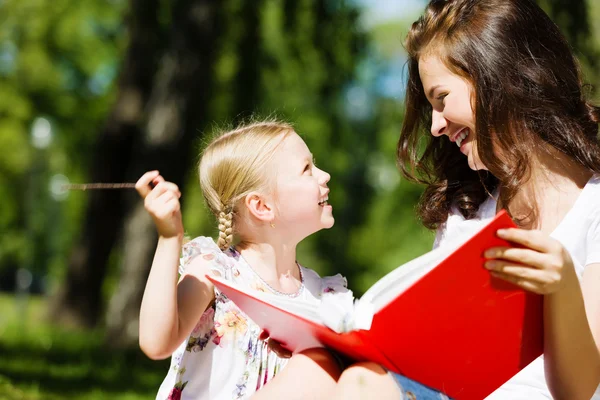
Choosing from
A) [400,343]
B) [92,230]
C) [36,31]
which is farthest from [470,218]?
[36,31]

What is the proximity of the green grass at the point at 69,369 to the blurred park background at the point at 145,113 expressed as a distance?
2 centimetres

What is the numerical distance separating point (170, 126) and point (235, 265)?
448 cm

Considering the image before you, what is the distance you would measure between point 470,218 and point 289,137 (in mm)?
588

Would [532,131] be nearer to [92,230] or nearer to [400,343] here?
[400,343]

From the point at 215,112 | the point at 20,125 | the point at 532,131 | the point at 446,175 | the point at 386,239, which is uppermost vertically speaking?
the point at 532,131

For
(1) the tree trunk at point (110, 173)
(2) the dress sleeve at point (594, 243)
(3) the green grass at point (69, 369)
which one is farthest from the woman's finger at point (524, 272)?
(1) the tree trunk at point (110, 173)

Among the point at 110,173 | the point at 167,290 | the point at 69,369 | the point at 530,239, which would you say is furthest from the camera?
the point at 110,173

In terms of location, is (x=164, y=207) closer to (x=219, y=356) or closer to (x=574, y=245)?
(x=219, y=356)

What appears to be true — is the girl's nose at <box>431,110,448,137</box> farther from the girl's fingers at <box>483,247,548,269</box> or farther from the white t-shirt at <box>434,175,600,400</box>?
the girl's fingers at <box>483,247,548,269</box>

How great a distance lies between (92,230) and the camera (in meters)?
9.14

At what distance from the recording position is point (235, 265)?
7.57ft

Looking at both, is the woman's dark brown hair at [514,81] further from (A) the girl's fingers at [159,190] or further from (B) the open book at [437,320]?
(A) the girl's fingers at [159,190]

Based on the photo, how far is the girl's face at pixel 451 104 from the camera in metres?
2.28

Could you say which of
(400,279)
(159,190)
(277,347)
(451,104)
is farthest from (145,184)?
(451,104)
